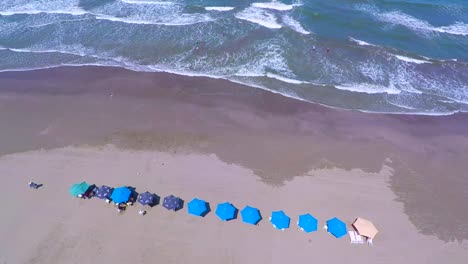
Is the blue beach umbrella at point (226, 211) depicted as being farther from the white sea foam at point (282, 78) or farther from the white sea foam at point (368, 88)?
the white sea foam at point (368, 88)

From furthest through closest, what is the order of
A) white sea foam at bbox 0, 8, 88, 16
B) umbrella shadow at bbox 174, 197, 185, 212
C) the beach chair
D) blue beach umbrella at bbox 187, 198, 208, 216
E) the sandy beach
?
white sea foam at bbox 0, 8, 88, 16, umbrella shadow at bbox 174, 197, 185, 212, blue beach umbrella at bbox 187, 198, 208, 216, the beach chair, the sandy beach

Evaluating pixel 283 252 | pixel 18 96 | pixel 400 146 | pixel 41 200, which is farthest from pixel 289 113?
pixel 18 96

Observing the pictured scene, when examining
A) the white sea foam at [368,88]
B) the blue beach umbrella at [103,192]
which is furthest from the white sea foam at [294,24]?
the blue beach umbrella at [103,192]

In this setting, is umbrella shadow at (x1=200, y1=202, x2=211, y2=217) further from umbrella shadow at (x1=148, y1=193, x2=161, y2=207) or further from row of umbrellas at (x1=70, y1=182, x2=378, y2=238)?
umbrella shadow at (x1=148, y1=193, x2=161, y2=207)

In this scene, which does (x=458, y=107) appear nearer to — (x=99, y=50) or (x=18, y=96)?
(x=99, y=50)

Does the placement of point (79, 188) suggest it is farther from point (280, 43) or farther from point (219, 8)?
point (219, 8)

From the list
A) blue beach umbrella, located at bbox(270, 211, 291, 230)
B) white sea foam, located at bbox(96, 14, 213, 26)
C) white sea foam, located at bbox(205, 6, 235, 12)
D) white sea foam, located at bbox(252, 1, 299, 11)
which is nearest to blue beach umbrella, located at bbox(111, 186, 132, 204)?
blue beach umbrella, located at bbox(270, 211, 291, 230)
